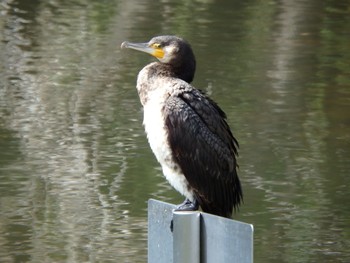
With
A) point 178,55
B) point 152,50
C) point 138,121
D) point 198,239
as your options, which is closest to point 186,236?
point 198,239

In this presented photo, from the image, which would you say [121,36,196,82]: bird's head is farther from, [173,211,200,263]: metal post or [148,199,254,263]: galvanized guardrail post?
[173,211,200,263]: metal post

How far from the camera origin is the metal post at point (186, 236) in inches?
114

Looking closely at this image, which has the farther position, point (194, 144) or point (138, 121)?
point (138, 121)

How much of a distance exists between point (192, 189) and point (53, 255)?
1.78 meters

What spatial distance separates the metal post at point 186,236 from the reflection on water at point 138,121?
13.7ft

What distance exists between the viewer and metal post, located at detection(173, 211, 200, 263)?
2887mm

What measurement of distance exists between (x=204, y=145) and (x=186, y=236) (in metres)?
2.60

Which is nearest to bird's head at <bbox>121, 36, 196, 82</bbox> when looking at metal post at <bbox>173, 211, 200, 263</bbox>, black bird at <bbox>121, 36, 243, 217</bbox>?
black bird at <bbox>121, 36, 243, 217</bbox>

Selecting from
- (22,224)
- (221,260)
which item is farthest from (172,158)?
(221,260)

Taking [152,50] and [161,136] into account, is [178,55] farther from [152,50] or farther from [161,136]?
[161,136]

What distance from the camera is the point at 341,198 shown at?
8297 mm

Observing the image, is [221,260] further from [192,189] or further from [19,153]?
[19,153]

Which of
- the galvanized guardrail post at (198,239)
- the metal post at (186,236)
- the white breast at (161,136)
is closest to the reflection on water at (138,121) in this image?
the white breast at (161,136)

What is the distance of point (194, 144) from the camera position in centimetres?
554
